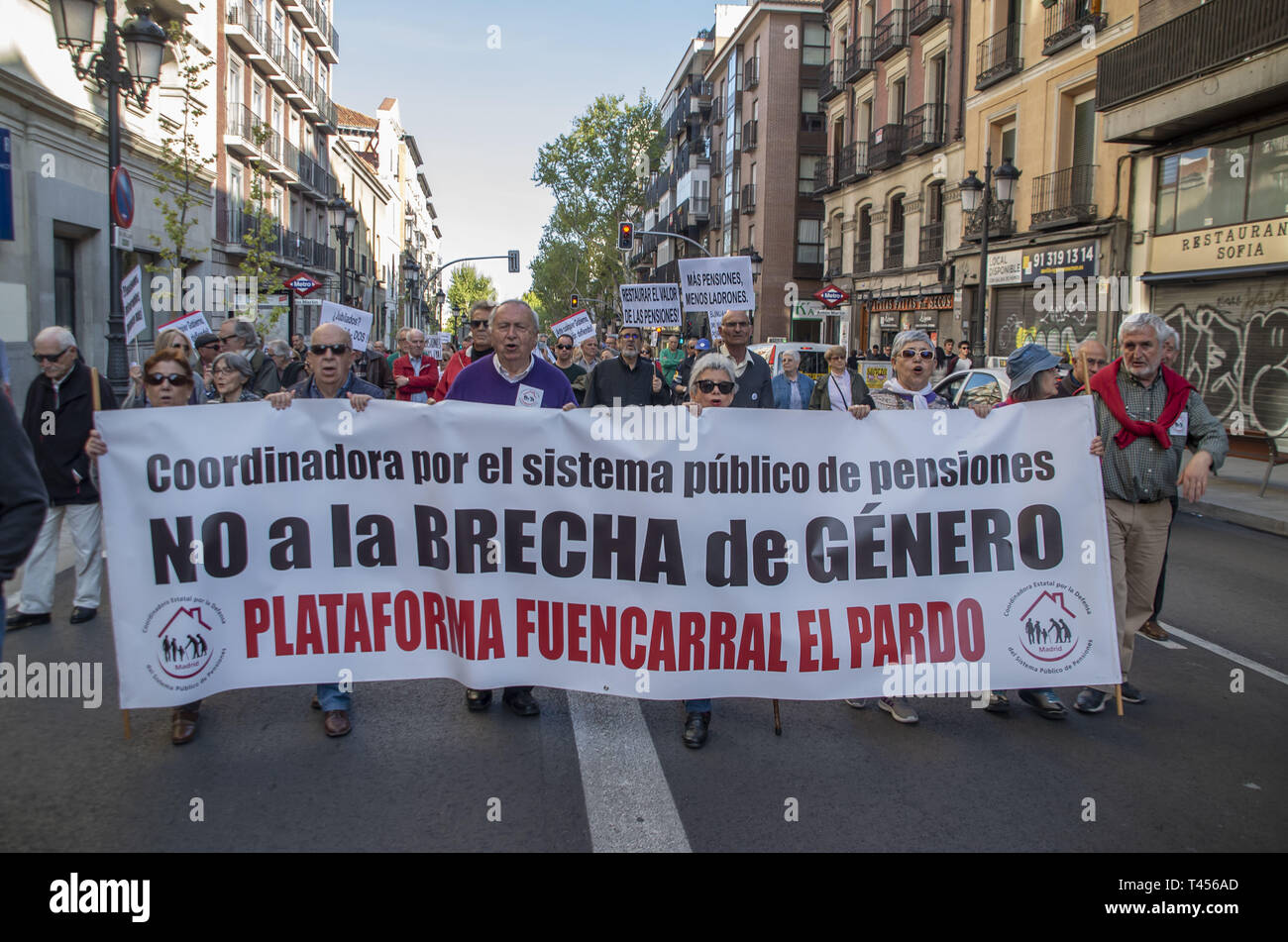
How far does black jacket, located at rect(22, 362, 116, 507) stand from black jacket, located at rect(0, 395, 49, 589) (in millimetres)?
A: 3966

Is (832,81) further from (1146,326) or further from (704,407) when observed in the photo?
(704,407)

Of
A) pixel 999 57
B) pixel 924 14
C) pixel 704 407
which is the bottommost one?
pixel 704 407

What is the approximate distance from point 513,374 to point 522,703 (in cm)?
171

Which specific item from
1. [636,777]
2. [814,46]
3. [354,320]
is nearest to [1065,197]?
[354,320]

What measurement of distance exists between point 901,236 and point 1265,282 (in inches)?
635

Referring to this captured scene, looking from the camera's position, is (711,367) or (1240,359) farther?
(1240,359)

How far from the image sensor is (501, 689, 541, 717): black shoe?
478cm

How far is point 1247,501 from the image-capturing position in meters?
12.2

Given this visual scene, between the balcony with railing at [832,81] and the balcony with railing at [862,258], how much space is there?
6.09 meters

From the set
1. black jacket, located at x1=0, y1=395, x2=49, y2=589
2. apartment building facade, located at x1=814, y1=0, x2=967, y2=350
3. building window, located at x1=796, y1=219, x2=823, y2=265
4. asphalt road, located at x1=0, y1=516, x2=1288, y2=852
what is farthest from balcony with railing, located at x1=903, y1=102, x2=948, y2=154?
black jacket, located at x1=0, y1=395, x2=49, y2=589

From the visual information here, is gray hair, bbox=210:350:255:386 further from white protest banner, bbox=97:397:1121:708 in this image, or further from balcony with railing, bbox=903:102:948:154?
balcony with railing, bbox=903:102:948:154

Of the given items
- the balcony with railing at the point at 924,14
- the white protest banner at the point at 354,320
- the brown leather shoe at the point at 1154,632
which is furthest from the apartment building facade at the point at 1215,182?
the white protest banner at the point at 354,320

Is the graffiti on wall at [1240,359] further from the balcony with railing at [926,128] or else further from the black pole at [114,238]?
the black pole at [114,238]

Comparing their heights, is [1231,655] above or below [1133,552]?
below
